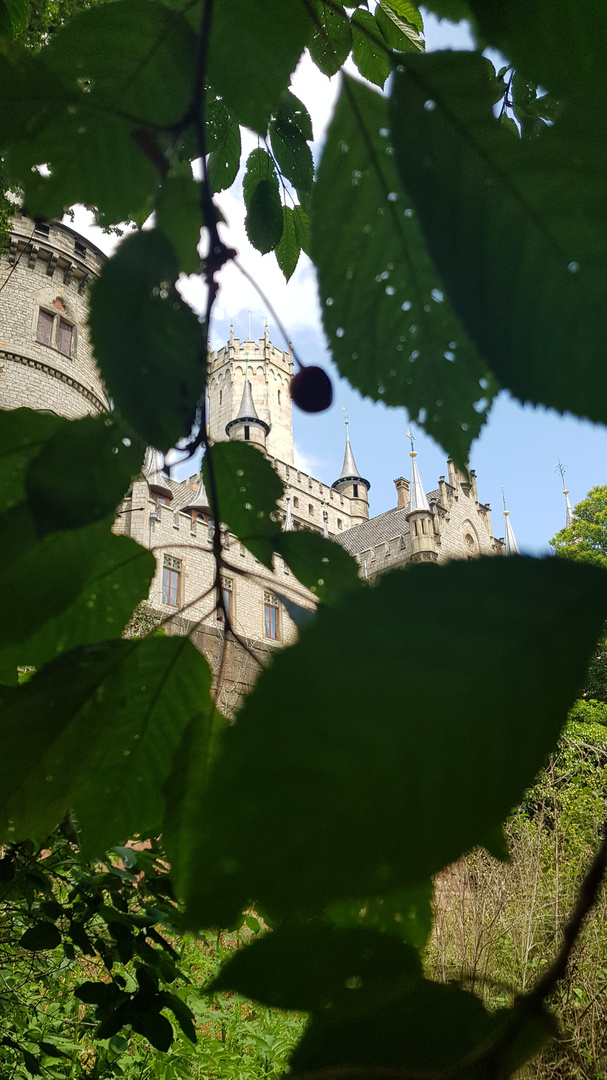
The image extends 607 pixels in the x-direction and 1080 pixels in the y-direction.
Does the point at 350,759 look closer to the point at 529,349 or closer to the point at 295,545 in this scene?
the point at 529,349

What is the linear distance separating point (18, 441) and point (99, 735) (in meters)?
0.14

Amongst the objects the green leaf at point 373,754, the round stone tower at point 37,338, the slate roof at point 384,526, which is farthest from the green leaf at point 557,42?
the slate roof at point 384,526

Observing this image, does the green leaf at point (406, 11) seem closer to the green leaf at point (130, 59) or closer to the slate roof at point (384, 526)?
the green leaf at point (130, 59)

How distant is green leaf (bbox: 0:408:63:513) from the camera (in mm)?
319

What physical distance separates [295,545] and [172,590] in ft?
30.9

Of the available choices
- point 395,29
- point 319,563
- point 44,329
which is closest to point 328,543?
point 319,563

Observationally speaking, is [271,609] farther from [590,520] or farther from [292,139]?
[590,520]

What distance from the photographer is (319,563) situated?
0.33m

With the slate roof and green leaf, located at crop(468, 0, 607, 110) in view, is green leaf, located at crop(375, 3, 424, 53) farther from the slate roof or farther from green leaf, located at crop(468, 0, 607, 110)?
the slate roof

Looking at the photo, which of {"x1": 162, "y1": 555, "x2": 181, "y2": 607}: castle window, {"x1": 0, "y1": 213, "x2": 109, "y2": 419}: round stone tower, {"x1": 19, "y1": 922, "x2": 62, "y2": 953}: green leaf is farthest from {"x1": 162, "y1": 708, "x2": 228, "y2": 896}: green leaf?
{"x1": 162, "y1": 555, "x2": 181, "y2": 607}: castle window

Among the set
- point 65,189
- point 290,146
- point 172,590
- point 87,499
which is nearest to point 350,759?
point 87,499

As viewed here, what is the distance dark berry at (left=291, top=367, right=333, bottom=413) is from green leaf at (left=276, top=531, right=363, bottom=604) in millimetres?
272

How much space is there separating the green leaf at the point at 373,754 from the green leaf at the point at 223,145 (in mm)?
481

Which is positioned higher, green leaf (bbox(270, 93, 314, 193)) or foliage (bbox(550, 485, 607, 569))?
foliage (bbox(550, 485, 607, 569))
